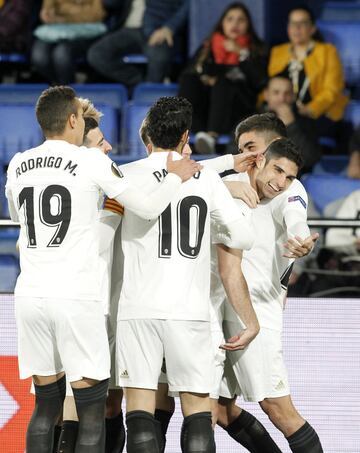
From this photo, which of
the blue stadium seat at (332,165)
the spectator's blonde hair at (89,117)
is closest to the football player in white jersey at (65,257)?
the spectator's blonde hair at (89,117)

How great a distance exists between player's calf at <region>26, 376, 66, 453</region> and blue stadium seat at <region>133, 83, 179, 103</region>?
552cm

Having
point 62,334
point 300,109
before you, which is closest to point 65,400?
point 62,334

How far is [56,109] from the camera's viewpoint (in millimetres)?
5059

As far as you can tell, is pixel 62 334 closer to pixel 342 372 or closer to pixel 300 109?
pixel 342 372

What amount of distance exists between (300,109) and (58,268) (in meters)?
5.07

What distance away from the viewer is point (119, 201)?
4.94 metres

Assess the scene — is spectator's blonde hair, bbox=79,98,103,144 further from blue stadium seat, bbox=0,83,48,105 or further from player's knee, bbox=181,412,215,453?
blue stadium seat, bbox=0,83,48,105

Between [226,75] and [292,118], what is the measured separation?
83 centimetres

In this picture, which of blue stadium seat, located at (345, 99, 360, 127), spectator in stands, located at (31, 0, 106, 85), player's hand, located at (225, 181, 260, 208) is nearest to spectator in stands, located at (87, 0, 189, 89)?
spectator in stands, located at (31, 0, 106, 85)

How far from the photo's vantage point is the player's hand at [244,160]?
5523mm

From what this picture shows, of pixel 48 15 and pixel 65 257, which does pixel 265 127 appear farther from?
pixel 48 15

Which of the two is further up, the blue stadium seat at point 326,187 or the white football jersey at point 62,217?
the white football jersey at point 62,217

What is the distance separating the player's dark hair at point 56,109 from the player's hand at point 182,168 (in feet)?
1.58

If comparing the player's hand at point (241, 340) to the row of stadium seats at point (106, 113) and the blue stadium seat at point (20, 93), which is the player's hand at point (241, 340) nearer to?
the row of stadium seats at point (106, 113)
